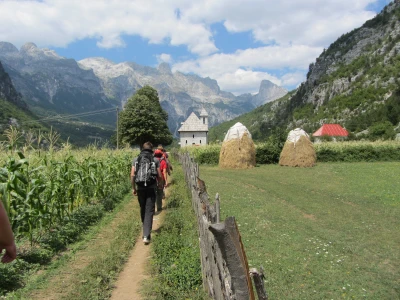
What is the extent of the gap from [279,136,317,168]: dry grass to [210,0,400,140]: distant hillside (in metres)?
35.9

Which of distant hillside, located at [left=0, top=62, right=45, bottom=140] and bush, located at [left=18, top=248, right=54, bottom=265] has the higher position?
distant hillside, located at [left=0, top=62, right=45, bottom=140]

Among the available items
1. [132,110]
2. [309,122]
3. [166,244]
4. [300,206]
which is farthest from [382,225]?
[309,122]

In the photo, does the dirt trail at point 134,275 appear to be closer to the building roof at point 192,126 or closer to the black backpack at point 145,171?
the black backpack at point 145,171

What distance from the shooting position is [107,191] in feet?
40.6

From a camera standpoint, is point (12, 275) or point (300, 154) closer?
point (12, 275)

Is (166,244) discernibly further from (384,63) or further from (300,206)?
(384,63)

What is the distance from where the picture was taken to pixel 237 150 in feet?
85.6

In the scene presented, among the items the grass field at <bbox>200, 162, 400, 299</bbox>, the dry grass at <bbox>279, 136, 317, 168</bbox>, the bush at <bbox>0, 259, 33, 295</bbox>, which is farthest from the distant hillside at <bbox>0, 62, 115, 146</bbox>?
the bush at <bbox>0, 259, 33, 295</bbox>

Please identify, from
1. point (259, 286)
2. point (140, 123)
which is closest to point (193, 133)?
point (140, 123)

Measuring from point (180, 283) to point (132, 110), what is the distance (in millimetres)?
44567

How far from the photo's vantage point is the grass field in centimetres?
559

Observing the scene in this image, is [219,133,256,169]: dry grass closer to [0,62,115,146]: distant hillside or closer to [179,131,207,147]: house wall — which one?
[179,131,207,147]: house wall

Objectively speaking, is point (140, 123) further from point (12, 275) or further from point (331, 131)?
point (12, 275)

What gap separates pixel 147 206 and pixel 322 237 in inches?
178
